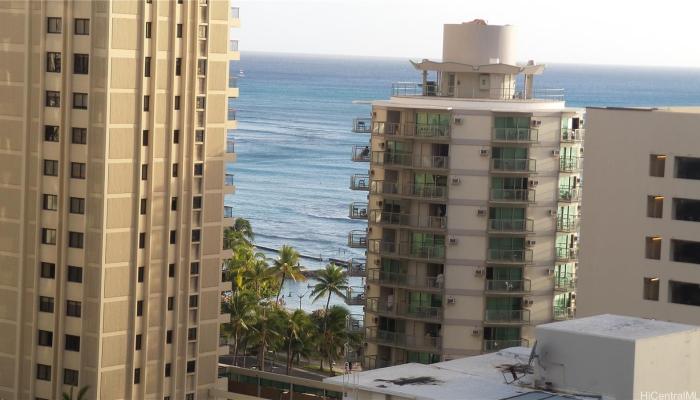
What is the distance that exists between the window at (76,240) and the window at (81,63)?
20.2 feet

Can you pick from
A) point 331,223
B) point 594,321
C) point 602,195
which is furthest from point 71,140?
point 331,223

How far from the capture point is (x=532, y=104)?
79438 mm

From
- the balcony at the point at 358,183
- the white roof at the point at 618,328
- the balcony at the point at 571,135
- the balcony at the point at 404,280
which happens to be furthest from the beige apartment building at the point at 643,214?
the balcony at the point at 358,183

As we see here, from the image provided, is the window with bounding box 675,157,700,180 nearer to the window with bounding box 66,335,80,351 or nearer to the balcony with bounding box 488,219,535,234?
the balcony with bounding box 488,219,535,234

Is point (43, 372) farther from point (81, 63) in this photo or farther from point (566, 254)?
point (566, 254)

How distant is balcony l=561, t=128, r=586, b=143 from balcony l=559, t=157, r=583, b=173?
0.86 meters

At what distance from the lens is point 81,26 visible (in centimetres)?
6378

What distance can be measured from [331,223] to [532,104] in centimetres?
10385

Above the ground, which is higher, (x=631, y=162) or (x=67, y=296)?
Result: (x=631, y=162)

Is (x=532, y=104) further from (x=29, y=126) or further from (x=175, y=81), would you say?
(x=29, y=126)

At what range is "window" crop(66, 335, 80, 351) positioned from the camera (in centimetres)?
6450

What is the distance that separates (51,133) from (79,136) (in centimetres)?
112

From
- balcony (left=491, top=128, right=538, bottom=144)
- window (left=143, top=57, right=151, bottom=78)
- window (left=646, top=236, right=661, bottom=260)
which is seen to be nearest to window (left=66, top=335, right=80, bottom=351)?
window (left=143, top=57, right=151, bottom=78)

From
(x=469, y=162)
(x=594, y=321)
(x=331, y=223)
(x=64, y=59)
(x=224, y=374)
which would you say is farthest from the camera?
(x=331, y=223)
